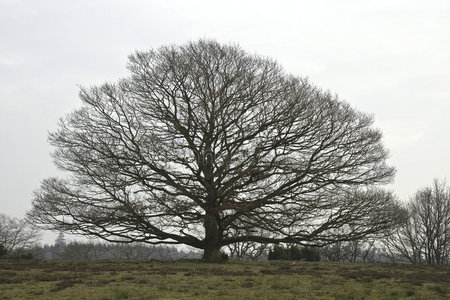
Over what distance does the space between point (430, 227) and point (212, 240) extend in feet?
111

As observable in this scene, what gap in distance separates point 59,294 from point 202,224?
12163mm

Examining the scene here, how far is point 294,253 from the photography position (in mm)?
35531

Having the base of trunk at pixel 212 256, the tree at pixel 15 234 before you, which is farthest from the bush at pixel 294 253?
the tree at pixel 15 234

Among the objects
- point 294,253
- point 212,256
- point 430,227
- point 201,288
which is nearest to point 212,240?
point 212,256

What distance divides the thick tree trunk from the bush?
12967 mm

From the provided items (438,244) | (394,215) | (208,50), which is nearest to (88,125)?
(208,50)

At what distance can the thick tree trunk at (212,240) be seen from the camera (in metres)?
20.3

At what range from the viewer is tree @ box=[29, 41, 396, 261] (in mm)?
19219

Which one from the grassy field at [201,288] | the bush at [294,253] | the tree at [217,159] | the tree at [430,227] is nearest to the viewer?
the grassy field at [201,288]

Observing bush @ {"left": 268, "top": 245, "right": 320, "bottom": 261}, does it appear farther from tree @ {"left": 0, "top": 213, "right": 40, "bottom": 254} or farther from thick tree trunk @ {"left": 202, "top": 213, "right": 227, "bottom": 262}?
tree @ {"left": 0, "top": 213, "right": 40, "bottom": 254}

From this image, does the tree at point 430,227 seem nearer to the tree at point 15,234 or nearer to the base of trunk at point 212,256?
the base of trunk at point 212,256

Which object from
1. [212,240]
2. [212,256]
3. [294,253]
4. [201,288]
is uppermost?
[212,240]

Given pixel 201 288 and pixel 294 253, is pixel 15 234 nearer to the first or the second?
pixel 294 253

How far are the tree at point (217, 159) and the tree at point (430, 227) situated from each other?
27743 millimetres
